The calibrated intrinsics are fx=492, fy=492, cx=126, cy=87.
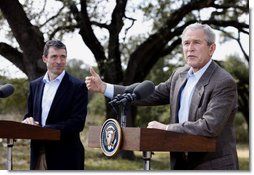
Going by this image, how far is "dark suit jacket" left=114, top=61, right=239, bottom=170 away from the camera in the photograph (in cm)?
166

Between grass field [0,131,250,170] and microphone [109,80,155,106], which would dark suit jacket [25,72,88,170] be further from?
grass field [0,131,250,170]

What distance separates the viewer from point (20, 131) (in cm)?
200

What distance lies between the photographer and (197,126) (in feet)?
5.40

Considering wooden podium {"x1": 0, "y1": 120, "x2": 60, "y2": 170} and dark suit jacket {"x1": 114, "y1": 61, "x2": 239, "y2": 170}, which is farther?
wooden podium {"x1": 0, "y1": 120, "x2": 60, "y2": 170}

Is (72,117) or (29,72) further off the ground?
(29,72)

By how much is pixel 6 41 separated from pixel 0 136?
3981 millimetres

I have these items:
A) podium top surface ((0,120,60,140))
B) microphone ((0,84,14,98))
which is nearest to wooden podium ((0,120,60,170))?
podium top surface ((0,120,60,140))

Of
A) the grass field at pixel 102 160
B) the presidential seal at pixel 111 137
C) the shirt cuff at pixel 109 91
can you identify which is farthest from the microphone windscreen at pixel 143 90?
the grass field at pixel 102 160

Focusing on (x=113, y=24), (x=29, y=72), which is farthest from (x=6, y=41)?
(x=113, y=24)

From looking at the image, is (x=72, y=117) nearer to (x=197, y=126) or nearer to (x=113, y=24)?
(x=197, y=126)

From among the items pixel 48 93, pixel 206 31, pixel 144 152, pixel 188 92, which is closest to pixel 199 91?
pixel 188 92

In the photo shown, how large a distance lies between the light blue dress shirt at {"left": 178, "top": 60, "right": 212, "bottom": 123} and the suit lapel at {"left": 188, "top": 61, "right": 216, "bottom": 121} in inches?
0.6

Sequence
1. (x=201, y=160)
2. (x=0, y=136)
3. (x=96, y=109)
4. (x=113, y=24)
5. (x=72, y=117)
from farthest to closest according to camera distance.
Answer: (x=96, y=109) < (x=113, y=24) < (x=72, y=117) < (x=0, y=136) < (x=201, y=160)

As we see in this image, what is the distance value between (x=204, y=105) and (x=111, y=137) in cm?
37
